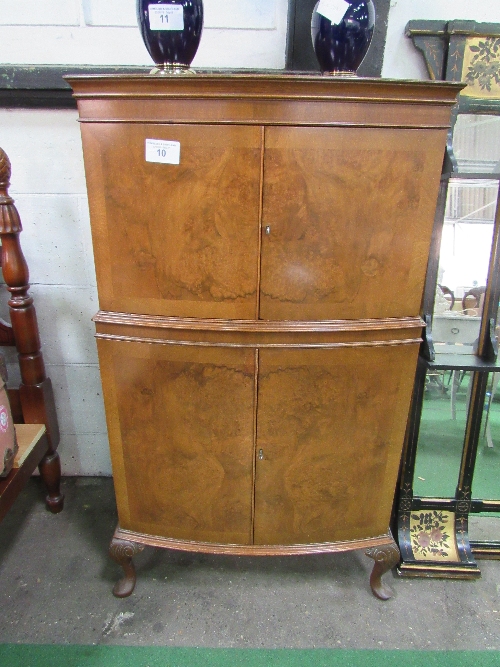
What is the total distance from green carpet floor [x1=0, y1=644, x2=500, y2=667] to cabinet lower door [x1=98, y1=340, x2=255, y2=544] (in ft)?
1.05

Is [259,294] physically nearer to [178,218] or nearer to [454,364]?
[178,218]

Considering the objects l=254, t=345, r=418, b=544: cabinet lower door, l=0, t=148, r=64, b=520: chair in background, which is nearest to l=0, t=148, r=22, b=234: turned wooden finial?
l=0, t=148, r=64, b=520: chair in background

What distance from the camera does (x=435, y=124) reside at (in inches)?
41.6

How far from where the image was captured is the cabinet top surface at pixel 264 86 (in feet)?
3.26

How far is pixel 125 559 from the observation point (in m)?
1.47

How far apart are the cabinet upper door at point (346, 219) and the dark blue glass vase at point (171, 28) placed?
0.35m

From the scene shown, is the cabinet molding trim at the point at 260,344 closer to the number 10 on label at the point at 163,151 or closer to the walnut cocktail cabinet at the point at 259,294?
the walnut cocktail cabinet at the point at 259,294

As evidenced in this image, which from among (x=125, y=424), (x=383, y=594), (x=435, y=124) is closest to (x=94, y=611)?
(x=125, y=424)

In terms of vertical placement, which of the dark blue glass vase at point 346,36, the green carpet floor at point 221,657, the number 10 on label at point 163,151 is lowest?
the green carpet floor at point 221,657

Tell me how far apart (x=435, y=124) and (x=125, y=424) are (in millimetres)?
1123

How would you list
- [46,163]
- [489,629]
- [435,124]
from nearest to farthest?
[435,124] → [489,629] → [46,163]

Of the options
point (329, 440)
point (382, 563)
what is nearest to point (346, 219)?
point (329, 440)

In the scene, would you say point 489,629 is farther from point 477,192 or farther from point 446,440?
point 477,192

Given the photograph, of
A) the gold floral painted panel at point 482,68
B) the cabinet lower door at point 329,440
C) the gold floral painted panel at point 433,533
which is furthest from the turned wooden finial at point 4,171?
the gold floral painted panel at point 433,533
